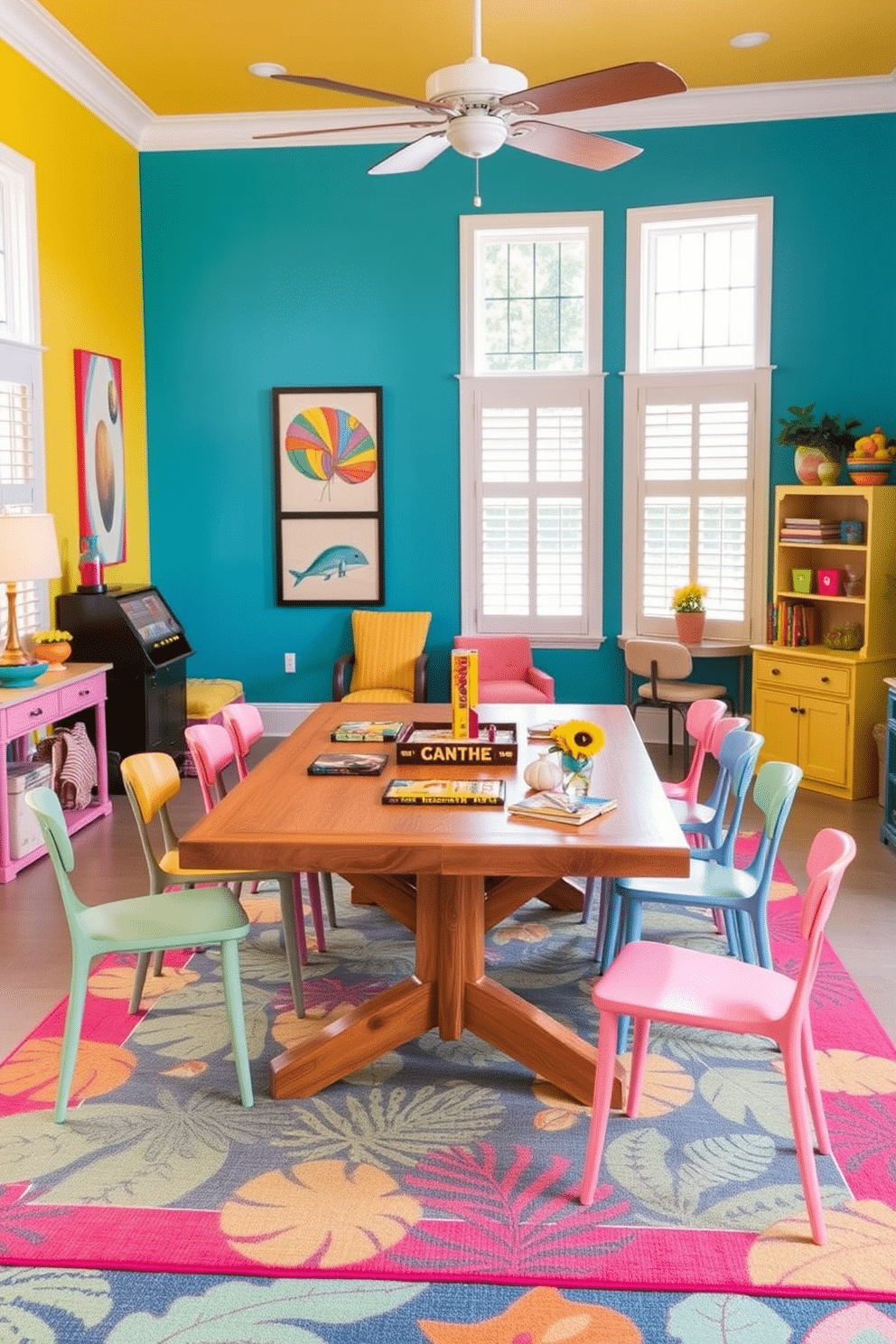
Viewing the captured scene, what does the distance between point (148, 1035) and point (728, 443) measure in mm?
5133

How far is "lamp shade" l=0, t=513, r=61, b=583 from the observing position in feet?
17.8

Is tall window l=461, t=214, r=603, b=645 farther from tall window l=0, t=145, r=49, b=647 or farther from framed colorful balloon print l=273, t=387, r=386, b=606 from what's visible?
tall window l=0, t=145, r=49, b=647

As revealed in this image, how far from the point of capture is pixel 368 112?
7.41m

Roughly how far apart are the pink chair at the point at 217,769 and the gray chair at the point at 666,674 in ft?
10.1

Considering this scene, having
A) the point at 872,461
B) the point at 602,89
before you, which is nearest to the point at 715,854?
the point at 602,89

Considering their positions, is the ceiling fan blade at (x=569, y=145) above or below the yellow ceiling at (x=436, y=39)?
below

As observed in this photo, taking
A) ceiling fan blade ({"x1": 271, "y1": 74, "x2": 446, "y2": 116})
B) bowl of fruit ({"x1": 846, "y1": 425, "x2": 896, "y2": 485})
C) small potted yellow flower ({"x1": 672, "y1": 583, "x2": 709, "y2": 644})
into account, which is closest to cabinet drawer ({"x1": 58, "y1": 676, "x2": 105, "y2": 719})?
ceiling fan blade ({"x1": 271, "y1": 74, "x2": 446, "y2": 116})

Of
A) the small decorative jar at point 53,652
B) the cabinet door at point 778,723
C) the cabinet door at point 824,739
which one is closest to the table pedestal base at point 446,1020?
the small decorative jar at point 53,652

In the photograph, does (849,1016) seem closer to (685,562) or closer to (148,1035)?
(148,1035)

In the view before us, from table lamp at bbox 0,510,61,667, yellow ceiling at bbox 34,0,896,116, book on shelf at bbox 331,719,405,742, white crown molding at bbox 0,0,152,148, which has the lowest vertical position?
book on shelf at bbox 331,719,405,742

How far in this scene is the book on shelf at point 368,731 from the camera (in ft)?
13.5

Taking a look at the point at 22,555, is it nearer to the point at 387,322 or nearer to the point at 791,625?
the point at 387,322

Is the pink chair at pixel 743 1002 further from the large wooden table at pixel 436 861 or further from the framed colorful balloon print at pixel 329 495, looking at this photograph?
the framed colorful balloon print at pixel 329 495

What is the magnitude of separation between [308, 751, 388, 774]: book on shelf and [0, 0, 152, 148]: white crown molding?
4.07 m
